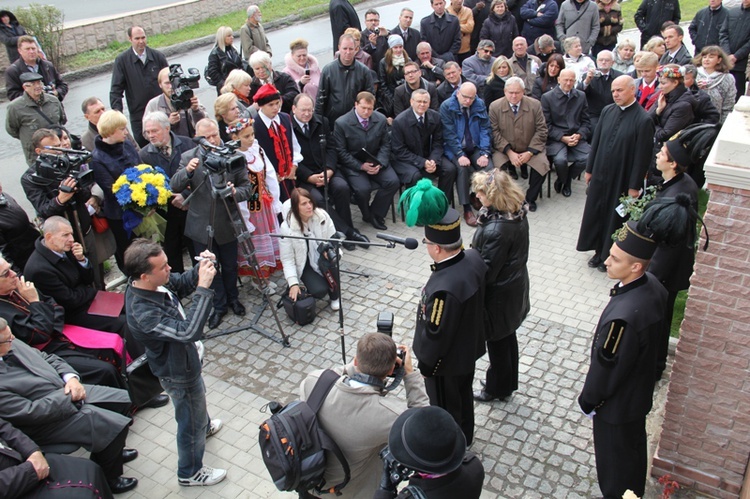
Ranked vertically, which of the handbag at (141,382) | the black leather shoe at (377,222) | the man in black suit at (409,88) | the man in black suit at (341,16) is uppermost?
the man in black suit at (341,16)

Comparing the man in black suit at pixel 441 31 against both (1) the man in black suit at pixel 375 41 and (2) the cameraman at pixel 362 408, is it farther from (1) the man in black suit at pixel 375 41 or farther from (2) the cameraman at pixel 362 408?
(2) the cameraman at pixel 362 408

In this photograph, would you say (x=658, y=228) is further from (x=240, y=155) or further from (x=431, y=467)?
(x=240, y=155)

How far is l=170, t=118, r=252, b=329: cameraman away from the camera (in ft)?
20.0

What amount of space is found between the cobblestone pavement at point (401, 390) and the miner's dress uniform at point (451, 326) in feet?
2.31

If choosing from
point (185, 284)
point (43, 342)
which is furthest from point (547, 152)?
point (43, 342)

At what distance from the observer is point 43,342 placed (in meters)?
5.03

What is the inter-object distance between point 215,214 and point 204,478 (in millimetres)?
2560

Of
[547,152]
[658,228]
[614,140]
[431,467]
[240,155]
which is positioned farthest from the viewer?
[547,152]

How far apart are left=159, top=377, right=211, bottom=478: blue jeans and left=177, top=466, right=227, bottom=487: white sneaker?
0.09 feet

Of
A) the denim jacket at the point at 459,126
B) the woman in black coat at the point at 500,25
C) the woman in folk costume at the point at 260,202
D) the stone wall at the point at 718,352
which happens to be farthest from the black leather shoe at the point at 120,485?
the woman in black coat at the point at 500,25

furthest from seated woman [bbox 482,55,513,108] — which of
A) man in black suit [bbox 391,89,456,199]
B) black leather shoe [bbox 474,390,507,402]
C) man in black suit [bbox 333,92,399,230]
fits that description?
black leather shoe [bbox 474,390,507,402]

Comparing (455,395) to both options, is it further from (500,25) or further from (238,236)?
(500,25)

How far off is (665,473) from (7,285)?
4920 millimetres

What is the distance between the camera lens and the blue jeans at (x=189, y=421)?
14.5 ft
